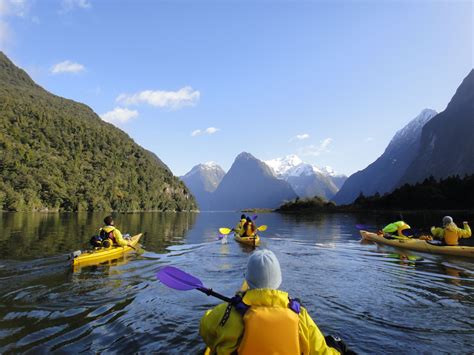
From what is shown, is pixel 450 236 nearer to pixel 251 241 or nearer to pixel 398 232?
pixel 398 232

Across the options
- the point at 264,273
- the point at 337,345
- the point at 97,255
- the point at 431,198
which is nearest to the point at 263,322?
the point at 264,273

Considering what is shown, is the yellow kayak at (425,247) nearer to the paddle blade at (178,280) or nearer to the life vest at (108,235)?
the life vest at (108,235)

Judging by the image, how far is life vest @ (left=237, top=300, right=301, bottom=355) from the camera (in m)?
4.28

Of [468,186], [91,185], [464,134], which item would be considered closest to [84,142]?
[91,185]

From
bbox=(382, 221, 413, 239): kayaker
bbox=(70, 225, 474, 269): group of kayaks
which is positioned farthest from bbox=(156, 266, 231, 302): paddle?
bbox=(382, 221, 413, 239): kayaker

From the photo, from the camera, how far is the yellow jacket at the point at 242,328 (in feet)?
14.6

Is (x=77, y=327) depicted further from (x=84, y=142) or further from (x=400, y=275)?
(x=84, y=142)

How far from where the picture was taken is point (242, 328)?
175 inches

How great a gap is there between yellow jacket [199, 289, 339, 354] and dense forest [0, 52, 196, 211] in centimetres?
9715

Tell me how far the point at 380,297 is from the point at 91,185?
130393 millimetres

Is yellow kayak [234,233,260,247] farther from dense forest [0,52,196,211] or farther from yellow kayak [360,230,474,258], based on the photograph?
dense forest [0,52,196,211]

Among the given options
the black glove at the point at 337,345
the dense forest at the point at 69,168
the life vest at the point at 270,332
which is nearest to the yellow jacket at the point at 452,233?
the black glove at the point at 337,345

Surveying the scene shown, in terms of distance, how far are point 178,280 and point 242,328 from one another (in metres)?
2.28

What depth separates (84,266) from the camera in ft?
50.5
